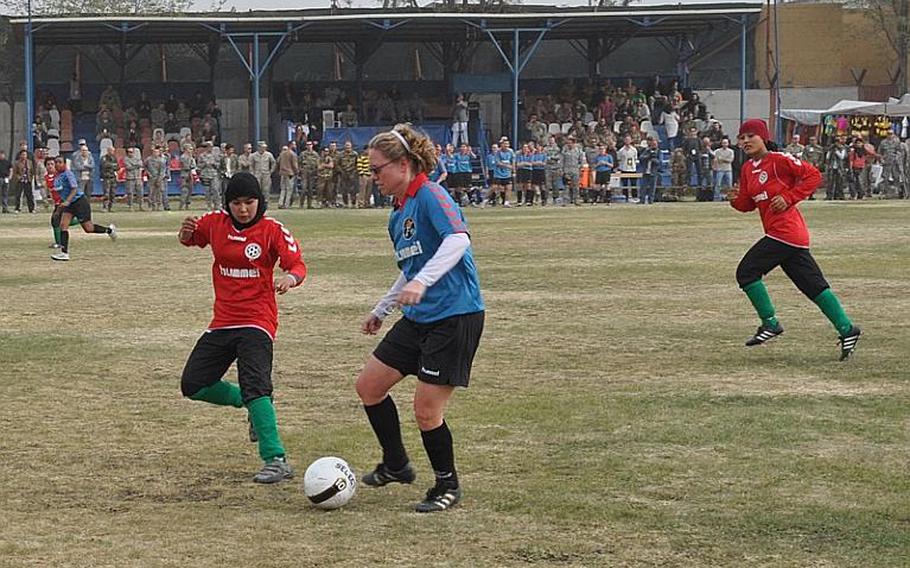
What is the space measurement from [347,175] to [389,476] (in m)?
36.5

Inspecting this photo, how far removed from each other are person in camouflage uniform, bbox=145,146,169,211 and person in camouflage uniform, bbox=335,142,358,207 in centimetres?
490

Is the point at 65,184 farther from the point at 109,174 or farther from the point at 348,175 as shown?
the point at 348,175

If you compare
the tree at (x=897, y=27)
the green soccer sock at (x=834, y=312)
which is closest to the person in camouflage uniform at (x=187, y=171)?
the tree at (x=897, y=27)

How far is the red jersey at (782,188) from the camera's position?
12352mm

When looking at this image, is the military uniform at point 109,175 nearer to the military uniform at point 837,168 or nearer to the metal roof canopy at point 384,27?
the metal roof canopy at point 384,27

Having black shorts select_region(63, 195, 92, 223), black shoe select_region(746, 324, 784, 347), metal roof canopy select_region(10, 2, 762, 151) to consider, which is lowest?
black shoe select_region(746, 324, 784, 347)

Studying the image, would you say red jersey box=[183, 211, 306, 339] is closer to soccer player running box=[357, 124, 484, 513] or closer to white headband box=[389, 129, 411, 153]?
soccer player running box=[357, 124, 484, 513]

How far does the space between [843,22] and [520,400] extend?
54.0m

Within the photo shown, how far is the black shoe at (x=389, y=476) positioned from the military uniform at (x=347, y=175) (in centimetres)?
3623

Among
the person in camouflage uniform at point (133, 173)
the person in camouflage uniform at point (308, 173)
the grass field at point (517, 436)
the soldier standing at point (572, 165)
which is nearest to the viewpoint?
the grass field at point (517, 436)

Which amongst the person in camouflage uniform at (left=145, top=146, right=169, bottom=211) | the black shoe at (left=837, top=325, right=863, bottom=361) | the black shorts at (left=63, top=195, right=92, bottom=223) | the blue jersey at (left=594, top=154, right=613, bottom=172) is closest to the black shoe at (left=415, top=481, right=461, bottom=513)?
the black shoe at (left=837, top=325, right=863, bottom=361)

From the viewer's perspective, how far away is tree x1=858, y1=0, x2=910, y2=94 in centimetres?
5938

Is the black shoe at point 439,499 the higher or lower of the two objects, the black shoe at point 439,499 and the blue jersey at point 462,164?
the lower

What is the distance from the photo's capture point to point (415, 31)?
53812mm
